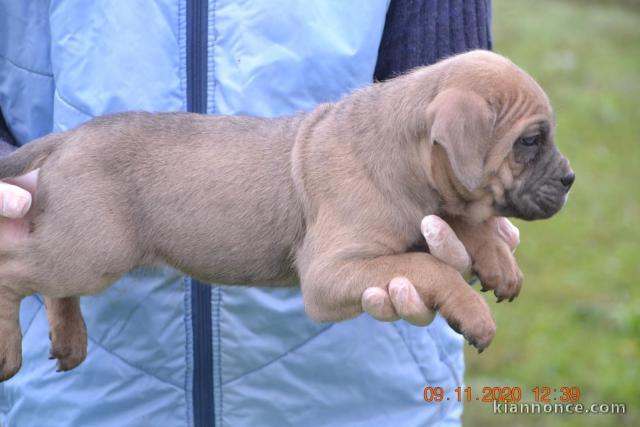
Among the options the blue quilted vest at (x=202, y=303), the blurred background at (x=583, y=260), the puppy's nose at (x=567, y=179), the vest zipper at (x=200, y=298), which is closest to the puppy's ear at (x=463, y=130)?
the puppy's nose at (x=567, y=179)

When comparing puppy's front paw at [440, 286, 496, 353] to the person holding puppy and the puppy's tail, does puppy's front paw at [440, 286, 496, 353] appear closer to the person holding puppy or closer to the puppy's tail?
the person holding puppy

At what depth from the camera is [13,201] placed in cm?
345

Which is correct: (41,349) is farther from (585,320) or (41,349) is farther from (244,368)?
(585,320)

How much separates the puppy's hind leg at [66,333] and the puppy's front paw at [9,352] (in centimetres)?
20

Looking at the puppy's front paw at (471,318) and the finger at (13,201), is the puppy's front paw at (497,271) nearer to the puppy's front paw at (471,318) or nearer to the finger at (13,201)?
the puppy's front paw at (471,318)

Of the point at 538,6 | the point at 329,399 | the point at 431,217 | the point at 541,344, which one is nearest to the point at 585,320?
the point at 541,344

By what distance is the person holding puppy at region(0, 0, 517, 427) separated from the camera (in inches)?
151

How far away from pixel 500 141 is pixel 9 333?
1841 mm

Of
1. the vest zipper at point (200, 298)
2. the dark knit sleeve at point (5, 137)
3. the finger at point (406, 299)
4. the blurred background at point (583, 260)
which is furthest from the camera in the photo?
the blurred background at point (583, 260)

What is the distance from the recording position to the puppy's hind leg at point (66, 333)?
12.6 ft

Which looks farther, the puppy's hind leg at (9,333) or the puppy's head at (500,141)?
the puppy's hind leg at (9,333)

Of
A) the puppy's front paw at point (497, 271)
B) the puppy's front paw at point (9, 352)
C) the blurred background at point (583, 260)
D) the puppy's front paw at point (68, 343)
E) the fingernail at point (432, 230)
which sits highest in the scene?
the fingernail at point (432, 230)

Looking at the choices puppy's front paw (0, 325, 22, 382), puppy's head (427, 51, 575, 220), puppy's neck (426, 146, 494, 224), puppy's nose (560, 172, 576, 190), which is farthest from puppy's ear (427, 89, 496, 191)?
puppy's front paw (0, 325, 22, 382)
